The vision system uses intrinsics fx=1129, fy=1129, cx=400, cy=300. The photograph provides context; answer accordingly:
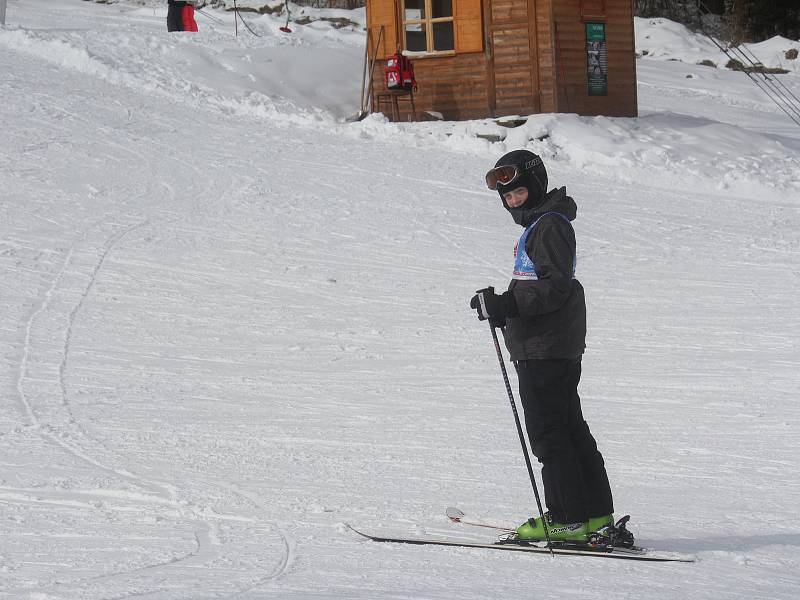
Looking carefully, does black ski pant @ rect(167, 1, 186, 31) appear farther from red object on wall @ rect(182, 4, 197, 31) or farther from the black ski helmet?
the black ski helmet

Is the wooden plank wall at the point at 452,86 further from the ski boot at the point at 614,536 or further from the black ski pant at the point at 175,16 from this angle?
the ski boot at the point at 614,536

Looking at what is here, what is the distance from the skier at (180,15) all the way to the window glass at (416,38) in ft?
22.1

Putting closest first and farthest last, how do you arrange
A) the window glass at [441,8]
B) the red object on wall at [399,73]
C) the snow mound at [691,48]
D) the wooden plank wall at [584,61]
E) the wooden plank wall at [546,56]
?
the wooden plank wall at [546,56] → the red object on wall at [399,73] → the wooden plank wall at [584,61] → the window glass at [441,8] → the snow mound at [691,48]

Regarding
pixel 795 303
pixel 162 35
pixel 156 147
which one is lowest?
pixel 795 303

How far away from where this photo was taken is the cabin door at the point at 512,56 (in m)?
18.8

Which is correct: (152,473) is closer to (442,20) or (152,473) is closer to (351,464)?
(351,464)

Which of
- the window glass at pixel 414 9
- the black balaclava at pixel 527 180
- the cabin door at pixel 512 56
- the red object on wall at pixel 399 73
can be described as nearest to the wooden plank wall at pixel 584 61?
the cabin door at pixel 512 56

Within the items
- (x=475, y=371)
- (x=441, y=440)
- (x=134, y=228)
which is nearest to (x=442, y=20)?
(x=134, y=228)

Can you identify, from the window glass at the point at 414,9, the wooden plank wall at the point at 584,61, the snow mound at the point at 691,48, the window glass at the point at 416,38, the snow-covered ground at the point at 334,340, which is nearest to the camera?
the snow-covered ground at the point at 334,340

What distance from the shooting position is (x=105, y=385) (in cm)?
771

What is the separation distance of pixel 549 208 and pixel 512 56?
1499cm

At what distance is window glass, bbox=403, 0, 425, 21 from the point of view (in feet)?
63.9

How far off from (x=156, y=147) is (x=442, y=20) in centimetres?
591

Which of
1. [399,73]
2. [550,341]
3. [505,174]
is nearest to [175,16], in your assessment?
[399,73]
